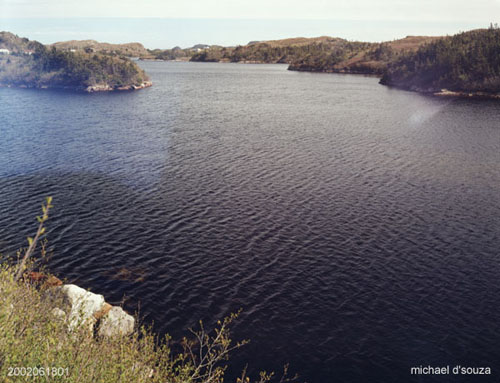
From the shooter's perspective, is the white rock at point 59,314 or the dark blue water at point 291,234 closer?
the white rock at point 59,314

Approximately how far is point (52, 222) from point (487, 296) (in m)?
56.3

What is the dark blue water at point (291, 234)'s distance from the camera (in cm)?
3666

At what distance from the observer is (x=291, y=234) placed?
55344mm

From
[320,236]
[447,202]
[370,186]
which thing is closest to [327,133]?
[370,186]

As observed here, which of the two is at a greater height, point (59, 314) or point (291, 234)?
point (59, 314)

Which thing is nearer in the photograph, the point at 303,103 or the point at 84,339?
the point at 84,339

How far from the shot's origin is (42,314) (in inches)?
916

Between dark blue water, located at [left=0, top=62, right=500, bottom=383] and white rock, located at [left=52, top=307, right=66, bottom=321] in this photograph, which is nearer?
white rock, located at [left=52, top=307, right=66, bottom=321]

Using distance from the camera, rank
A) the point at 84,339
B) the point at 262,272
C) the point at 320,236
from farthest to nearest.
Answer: the point at 320,236, the point at 262,272, the point at 84,339

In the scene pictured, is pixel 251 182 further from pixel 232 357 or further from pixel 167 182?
pixel 232 357

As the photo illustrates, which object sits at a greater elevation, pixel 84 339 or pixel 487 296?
pixel 84 339

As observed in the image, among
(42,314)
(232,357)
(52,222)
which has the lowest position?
(232,357)

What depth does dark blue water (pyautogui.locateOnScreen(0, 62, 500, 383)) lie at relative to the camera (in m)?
36.7

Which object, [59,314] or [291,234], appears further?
→ [291,234]
